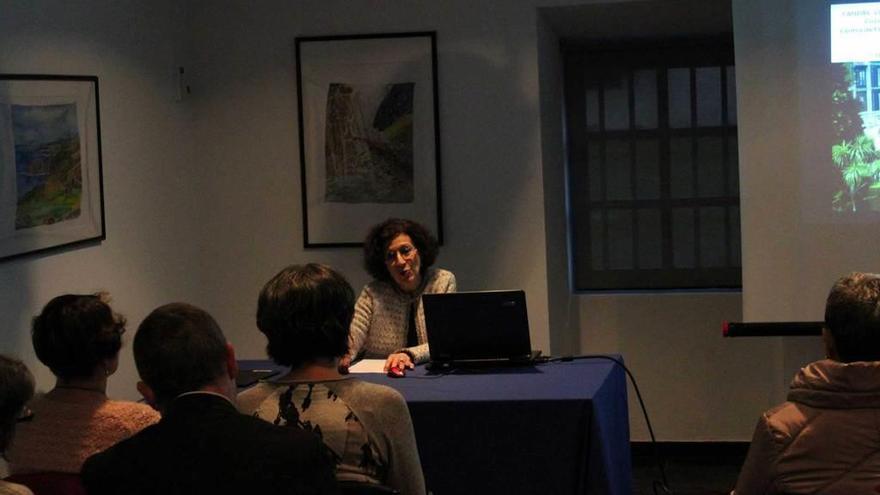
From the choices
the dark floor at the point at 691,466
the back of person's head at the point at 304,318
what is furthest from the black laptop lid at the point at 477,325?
the dark floor at the point at 691,466

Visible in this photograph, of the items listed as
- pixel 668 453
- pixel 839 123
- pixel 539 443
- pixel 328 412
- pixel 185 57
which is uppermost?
pixel 185 57

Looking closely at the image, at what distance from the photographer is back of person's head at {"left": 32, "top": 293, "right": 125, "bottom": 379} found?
259cm

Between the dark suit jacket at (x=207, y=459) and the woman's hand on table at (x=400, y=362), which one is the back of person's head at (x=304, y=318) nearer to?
the dark suit jacket at (x=207, y=459)

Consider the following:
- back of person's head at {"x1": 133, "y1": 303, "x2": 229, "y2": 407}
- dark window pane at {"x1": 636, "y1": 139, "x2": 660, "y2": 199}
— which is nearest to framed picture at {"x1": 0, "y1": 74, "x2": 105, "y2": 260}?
back of person's head at {"x1": 133, "y1": 303, "x2": 229, "y2": 407}

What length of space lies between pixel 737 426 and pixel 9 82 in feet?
12.7

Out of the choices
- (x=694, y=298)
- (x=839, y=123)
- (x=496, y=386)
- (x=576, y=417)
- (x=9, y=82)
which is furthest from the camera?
(x=694, y=298)

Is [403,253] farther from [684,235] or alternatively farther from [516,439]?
[684,235]

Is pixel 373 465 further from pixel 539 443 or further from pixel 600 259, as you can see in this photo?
pixel 600 259

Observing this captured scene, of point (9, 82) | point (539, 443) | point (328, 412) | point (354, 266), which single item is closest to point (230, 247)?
point (354, 266)

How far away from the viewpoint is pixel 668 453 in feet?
19.5

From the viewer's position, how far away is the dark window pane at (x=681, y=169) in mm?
6016

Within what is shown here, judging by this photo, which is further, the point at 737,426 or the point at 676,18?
the point at 737,426

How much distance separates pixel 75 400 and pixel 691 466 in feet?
12.7

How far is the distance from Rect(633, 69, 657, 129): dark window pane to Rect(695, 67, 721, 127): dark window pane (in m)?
0.23
